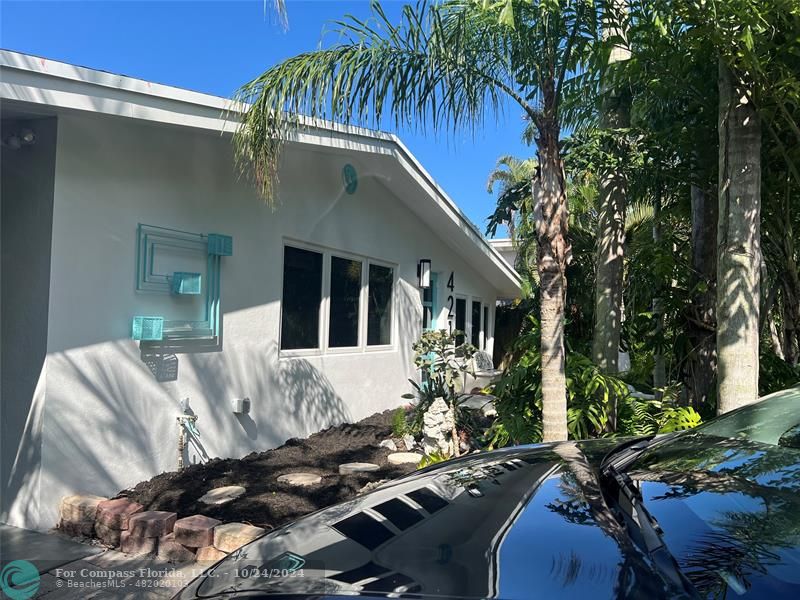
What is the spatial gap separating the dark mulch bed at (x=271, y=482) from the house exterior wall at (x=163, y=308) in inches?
7.9

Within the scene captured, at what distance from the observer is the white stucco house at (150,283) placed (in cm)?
430

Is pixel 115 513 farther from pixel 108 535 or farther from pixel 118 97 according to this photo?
pixel 118 97

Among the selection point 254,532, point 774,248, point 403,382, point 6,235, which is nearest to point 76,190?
point 6,235

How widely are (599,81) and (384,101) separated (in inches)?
89.4

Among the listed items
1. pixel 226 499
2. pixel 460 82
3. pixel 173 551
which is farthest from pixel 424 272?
pixel 173 551

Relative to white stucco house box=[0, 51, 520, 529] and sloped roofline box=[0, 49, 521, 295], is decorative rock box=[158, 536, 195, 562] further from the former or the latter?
sloped roofline box=[0, 49, 521, 295]

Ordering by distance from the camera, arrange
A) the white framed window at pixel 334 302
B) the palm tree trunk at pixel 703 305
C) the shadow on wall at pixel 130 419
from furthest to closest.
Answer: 1. the white framed window at pixel 334 302
2. the palm tree trunk at pixel 703 305
3. the shadow on wall at pixel 130 419

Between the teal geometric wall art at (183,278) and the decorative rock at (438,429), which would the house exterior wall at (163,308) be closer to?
the teal geometric wall art at (183,278)

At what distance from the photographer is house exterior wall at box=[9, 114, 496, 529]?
14.4ft

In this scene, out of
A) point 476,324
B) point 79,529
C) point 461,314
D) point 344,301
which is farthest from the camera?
point 476,324

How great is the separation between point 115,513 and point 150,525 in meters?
0.39

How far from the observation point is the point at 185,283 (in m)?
5.27

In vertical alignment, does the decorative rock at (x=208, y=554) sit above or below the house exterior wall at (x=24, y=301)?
below

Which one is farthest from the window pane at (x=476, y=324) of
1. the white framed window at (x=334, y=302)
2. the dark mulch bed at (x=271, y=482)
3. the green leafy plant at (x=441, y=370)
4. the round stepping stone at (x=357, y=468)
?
the round stepping stone at (x=357, y=468)
